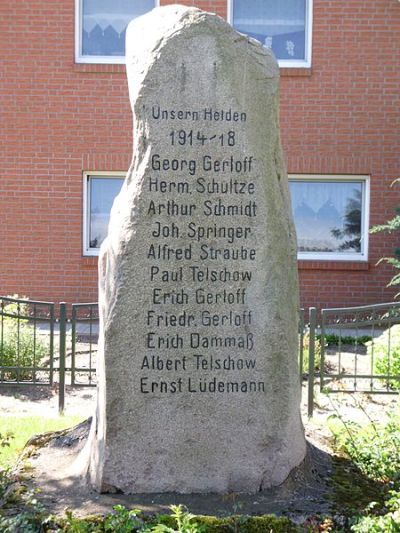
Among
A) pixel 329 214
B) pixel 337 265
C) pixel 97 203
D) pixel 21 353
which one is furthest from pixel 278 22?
pixel 21 353

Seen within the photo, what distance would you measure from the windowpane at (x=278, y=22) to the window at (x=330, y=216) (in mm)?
2197

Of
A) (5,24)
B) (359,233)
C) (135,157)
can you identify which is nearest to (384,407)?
(135,157)

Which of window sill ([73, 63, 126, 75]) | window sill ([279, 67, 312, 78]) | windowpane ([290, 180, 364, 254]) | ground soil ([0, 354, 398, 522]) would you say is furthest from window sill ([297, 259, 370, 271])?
ground soil ([0, 354, 398, 522])

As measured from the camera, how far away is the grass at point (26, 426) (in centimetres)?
553

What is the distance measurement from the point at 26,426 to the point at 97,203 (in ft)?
20.8

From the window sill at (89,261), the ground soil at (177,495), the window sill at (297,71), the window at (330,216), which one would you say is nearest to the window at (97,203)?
the window sill at (89,261)

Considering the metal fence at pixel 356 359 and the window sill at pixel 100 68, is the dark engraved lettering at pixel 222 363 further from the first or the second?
the window sill at pixel 100 68

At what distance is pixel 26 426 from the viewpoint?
6102 millimetres

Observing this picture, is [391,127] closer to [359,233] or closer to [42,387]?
[359,233]

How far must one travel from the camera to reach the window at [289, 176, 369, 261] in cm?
1190

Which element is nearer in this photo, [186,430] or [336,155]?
[186,430]

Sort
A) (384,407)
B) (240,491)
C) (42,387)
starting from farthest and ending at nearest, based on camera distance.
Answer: (42,387)
(384,407)
(240,491)

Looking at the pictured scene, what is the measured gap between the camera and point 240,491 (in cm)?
391

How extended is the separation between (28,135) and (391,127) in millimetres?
5962
